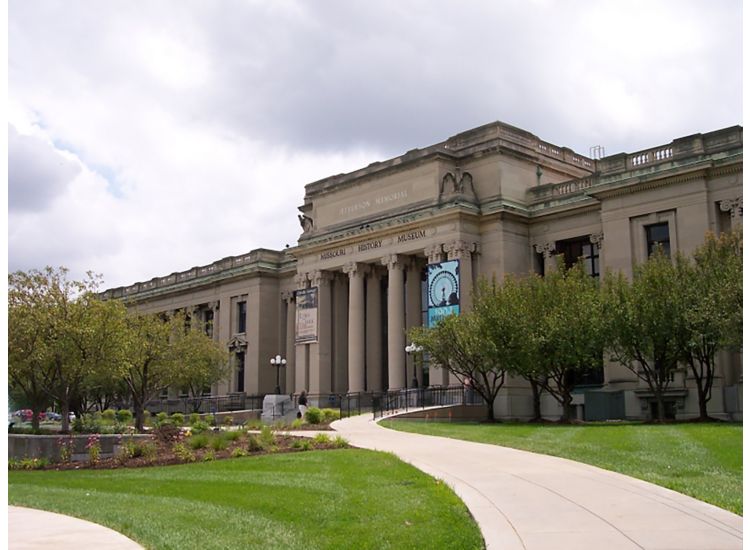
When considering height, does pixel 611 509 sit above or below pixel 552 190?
below

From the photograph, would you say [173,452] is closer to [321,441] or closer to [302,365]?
[321,441]

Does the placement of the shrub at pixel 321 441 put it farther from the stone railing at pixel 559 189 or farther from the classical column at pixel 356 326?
the classical column at pixel 356 326

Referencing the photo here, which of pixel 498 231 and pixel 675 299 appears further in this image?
pixel 498 231

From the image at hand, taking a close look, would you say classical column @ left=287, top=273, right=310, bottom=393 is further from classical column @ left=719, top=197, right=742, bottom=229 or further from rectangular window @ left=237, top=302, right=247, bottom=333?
classical column @ left=719, top=197, right=742, bottom=229

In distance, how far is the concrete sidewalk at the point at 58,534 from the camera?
444 inches

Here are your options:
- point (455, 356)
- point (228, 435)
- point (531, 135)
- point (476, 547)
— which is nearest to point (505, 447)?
point (228, 435)

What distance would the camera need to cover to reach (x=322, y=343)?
61750 mm

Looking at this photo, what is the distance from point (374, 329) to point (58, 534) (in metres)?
49.8

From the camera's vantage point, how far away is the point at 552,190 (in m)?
55.1

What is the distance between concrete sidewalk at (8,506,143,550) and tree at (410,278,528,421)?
28.4 meters

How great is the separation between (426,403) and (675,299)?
1792 centimetres

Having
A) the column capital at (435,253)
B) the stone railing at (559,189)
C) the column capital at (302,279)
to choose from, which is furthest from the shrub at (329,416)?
the stone railing at (559,189)

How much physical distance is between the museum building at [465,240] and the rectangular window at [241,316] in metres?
1.95

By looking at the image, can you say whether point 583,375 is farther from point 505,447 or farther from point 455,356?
point 505,447
